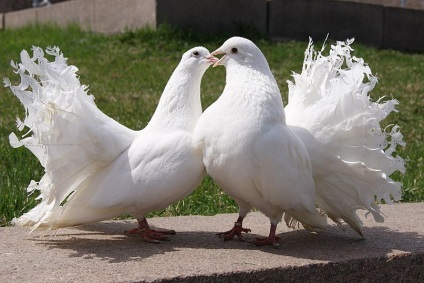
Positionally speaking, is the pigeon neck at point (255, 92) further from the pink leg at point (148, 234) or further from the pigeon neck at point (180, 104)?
the pink leg at point (148, 234)

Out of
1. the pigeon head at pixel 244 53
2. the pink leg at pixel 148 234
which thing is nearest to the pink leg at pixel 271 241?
the pink leg at pixel 148 234

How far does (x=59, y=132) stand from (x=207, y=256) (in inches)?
32.8

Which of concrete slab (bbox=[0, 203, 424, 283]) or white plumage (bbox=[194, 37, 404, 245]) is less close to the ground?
white plumage (bbox=[194, 37, 404, 245])

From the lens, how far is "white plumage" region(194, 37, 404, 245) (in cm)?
317

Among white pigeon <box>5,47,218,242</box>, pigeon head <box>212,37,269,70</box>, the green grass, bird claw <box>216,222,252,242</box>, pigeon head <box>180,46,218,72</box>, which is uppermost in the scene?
pigeon head <box>212,37,269,70</box>

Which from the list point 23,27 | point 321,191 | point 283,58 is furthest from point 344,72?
point 23,27

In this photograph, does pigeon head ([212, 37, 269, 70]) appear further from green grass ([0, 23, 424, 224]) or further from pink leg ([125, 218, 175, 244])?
green grass ([0, 23, 424, 224])

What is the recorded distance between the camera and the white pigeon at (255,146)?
3.15 m

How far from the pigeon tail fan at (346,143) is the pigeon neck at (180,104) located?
1.52 feet

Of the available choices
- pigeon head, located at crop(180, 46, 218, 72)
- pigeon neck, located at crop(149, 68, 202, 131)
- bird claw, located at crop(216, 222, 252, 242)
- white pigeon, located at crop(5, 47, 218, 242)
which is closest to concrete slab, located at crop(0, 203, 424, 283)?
bird claw, located at crop(216, 222, 252, 242)

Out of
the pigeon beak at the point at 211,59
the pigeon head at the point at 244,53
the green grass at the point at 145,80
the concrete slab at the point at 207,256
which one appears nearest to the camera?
the concrete slab at the point at 207,256

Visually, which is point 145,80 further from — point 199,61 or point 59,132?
point 59,132

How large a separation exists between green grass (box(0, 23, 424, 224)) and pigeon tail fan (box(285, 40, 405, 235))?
135 cm

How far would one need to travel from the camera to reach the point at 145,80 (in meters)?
9.21
